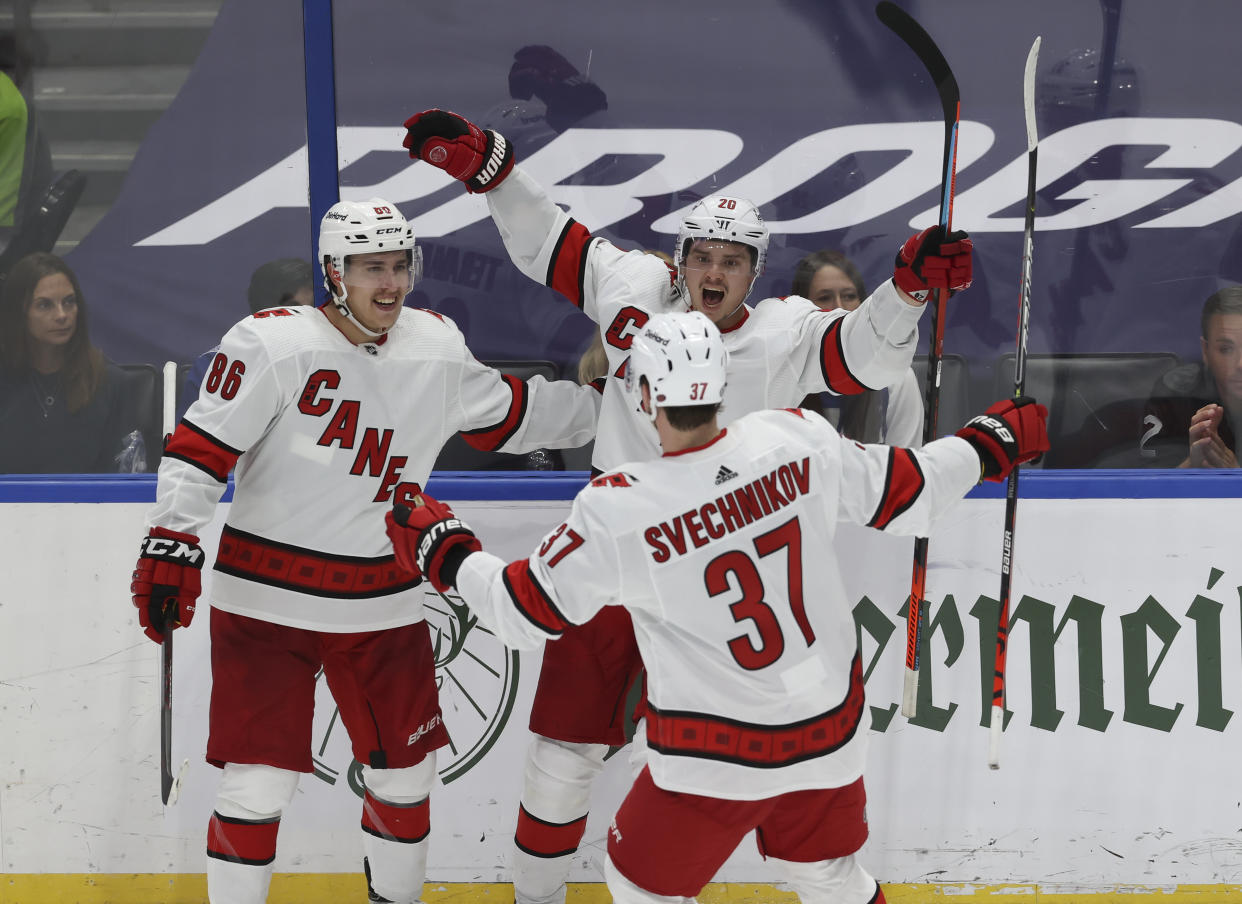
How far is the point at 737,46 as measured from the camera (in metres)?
3.03

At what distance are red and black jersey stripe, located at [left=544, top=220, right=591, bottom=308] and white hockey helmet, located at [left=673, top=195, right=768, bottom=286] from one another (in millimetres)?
240

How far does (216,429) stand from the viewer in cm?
244

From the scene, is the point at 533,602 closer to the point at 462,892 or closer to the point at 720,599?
the point at 720,599

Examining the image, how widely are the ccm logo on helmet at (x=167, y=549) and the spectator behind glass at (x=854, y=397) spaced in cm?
149

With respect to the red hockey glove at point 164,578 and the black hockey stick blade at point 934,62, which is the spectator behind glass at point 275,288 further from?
the black hockey stick blade at point 934,62

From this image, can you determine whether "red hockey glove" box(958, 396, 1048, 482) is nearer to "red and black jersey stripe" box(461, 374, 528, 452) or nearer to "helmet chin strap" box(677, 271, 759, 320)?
"helmet chin strap" box(677, 271, 759, 320)

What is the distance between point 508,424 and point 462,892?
1169 mm

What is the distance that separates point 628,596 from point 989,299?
5.13 ft

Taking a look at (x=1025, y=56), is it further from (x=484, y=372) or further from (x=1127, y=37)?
(x=484, y=372)

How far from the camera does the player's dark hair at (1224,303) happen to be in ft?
10.2

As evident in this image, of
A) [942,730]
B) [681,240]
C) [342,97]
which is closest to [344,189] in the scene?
[342,97]

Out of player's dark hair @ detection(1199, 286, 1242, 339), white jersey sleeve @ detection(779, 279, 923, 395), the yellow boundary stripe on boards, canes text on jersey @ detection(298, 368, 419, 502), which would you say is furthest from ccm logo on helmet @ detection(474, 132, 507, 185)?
player's dark hair @ detection(1199, 286, 1242, 339)

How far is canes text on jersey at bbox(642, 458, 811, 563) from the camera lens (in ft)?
6.49

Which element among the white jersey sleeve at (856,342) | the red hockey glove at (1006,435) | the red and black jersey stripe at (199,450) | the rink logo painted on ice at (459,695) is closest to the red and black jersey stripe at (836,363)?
the white jersey sleeve at (856,342)
